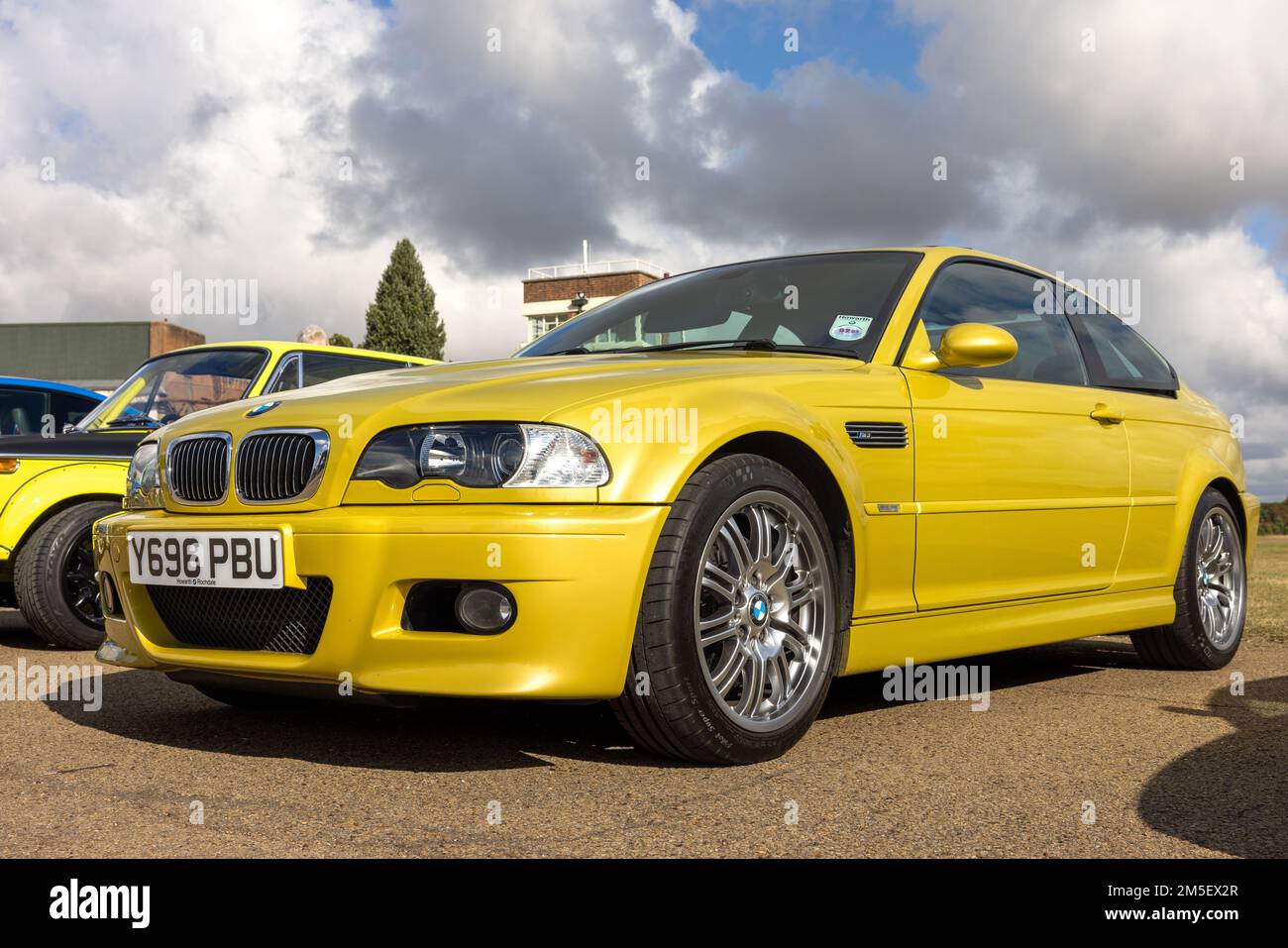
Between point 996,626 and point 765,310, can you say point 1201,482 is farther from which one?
point 765,310

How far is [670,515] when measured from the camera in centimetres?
333

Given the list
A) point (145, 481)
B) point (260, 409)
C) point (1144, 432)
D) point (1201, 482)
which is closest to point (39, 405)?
point (145, 481)

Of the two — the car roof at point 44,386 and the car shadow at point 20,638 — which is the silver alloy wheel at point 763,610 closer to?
the car shadow at point 20,638

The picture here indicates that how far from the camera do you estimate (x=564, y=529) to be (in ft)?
10.4

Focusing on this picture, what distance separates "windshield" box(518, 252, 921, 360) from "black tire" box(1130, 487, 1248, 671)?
1.98 meters

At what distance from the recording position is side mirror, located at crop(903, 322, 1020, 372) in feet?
13.6

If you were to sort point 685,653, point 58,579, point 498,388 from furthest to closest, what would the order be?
point 58,579 < point 498,388 < point 685,653

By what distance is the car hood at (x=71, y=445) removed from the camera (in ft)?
22.3

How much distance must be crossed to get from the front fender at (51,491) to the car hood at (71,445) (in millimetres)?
54

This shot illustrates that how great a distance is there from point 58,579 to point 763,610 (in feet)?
Answer: 14.1

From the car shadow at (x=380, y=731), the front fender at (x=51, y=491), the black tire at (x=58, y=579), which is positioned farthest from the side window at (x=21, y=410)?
the car shadow at (x=380, y=731)

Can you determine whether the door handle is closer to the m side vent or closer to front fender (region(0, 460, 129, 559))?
the m side vent

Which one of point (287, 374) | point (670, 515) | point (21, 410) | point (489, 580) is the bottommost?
point (489, 580)

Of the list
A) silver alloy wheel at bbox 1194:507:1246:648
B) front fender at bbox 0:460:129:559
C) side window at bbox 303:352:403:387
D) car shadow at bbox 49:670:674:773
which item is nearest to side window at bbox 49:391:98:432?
side window at bbox 303:352:403:387
